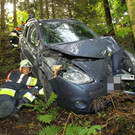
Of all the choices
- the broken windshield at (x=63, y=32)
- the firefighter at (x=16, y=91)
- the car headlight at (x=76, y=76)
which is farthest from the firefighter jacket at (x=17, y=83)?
the car headlight at (x=76, y=76)

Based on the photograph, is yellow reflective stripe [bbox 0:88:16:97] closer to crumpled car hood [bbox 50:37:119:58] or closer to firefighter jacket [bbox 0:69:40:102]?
firefighter jacket [bbox 0:69:40:102]

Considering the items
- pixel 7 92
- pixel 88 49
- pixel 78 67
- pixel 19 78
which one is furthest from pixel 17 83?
pixel 88 49

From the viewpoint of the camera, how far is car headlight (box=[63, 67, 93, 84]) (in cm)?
284

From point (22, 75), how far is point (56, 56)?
3.31ft

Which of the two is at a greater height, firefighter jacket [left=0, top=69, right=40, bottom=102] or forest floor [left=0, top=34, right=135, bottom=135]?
firefighter jacket [left=0, top=69, right=40, bottom=102]

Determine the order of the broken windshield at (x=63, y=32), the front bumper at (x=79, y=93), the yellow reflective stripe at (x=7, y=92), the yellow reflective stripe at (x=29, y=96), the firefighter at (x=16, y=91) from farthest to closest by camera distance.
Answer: the broken windshield at (x=63, y=32)
the yellow reflective stripe at (x=29, y=96)
the yellow reflective stripe at (x=7, y=92)
the firefighter at (x=16, y=91)
the front bumper at (x=79, y=93)

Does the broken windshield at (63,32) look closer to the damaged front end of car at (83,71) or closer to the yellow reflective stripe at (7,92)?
the damaged front end of car at (83,71)

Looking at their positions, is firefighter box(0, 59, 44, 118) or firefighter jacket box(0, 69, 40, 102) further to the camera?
firefighter jacket box(0, 69, 40, 102)

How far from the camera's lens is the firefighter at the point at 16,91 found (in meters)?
3.40

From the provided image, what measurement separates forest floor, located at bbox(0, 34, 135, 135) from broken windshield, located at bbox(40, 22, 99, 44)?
178 cm

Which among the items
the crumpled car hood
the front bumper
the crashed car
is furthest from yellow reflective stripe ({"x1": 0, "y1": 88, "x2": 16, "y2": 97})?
the crumpled car hood

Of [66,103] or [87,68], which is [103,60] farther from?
[66,103]

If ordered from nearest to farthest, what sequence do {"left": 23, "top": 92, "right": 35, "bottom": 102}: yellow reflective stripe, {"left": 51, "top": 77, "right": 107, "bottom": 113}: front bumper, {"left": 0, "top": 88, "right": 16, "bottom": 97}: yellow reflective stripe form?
{"left": 51, "top": 77, "right": 107, "bottom": 113}: front bumper, {"left": 0, "top": 88, "right": 16, "bottom": 97}: yellow reflective stripe, {"left": 23, "top": 92, "right": 35, "bottom": 102}: yellow reflective stripe

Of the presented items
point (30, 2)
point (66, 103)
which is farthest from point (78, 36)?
point (30, 2)
